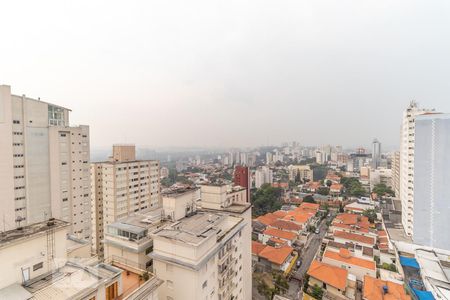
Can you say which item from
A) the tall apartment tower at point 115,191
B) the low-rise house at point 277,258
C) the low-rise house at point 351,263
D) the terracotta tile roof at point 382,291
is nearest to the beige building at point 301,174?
the low-rise house at point 351,263

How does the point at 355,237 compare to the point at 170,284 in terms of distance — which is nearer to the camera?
the point at 170,284

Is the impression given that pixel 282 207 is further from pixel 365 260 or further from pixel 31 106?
pixel 31 106

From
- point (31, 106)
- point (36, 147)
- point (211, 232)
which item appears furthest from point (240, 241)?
point (31, 106)

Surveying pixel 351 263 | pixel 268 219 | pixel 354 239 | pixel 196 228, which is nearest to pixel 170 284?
pixel 196 228

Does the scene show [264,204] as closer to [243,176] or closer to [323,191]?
[243,176]

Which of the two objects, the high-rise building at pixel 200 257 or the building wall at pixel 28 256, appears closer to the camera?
the building wall at pixel 28 256

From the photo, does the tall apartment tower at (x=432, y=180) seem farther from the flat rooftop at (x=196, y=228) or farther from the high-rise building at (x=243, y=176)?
the high-rise building at (x=243, y=176)

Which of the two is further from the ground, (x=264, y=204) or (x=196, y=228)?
(x=196, y=228)
